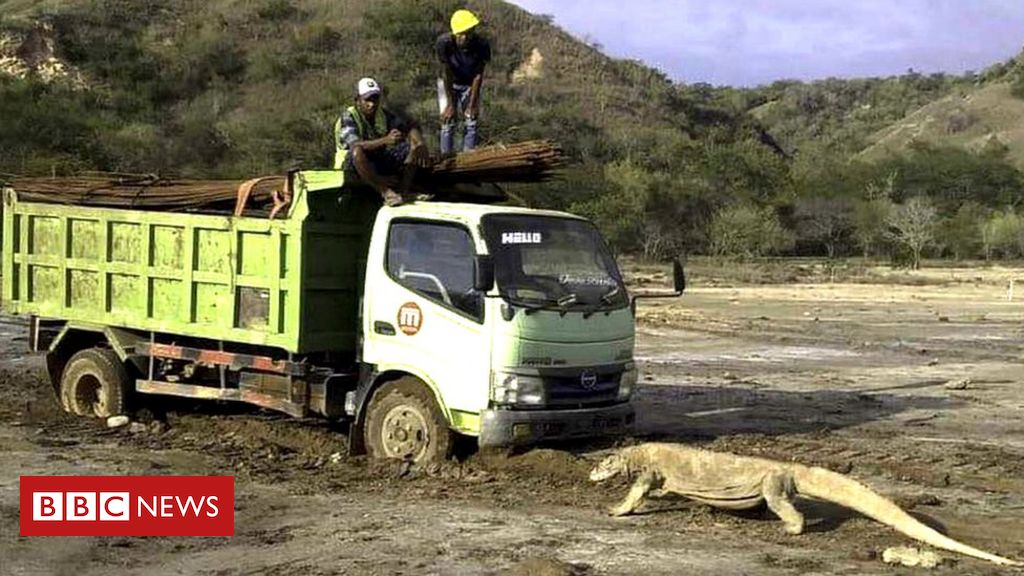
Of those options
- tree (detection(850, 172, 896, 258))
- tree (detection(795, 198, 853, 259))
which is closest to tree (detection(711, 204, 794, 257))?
tree (detection(850, 172, 896, 258))

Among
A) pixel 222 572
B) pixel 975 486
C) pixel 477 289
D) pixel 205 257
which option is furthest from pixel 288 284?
pixel 975 486

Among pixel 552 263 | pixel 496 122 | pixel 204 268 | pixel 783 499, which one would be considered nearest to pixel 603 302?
pixel 552 263

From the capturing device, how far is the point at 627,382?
10664mm

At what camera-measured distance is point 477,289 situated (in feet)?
32.1

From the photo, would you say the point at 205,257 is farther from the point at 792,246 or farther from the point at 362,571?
the point at 792,246

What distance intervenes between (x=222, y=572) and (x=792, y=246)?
57.1 meters

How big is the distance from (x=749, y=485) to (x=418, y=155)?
379 cm

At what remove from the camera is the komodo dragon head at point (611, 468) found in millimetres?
9383

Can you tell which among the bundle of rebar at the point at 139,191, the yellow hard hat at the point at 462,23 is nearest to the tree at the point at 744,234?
the yellow hard hat at the point at 462,23

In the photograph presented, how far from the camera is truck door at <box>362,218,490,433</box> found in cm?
988

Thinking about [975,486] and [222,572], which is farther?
[975,486]

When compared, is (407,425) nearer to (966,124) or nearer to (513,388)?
(513,388)

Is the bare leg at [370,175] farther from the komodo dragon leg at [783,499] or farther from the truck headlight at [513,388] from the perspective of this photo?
the komodo dragon leg at [783,499]

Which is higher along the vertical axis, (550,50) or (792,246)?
(550,50)
